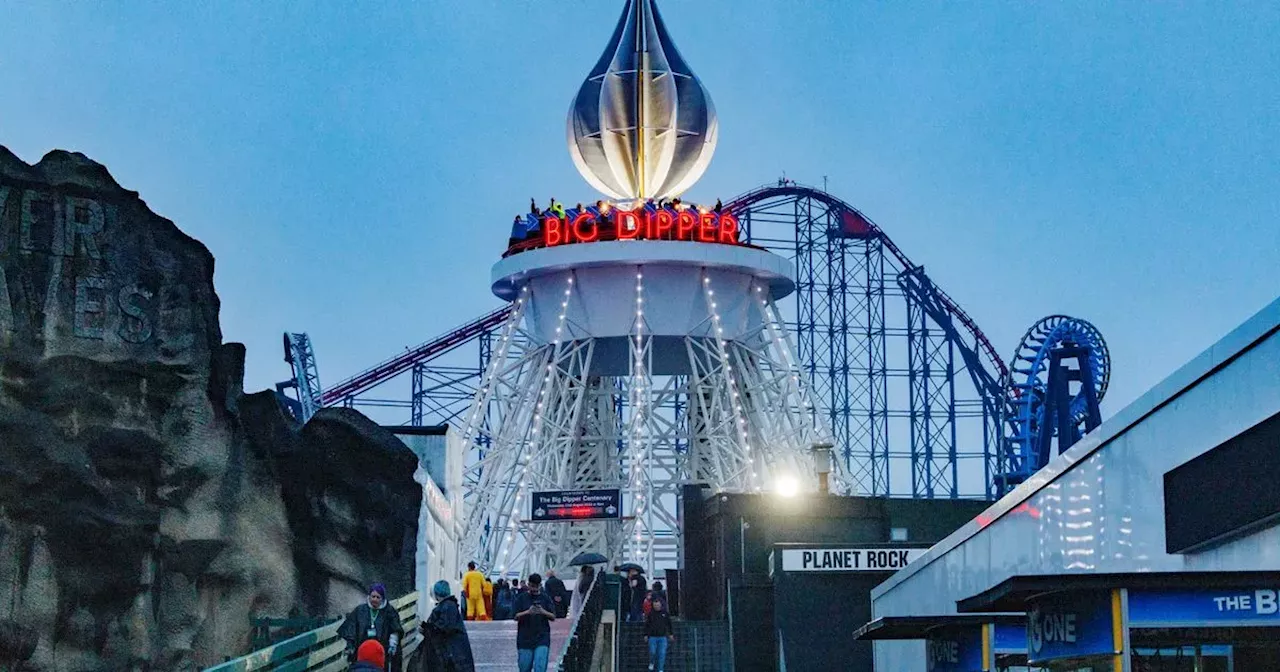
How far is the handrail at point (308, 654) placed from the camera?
17.6 meters

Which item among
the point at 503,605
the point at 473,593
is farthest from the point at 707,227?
the point at 473,593

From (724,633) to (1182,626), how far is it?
83.6 ft

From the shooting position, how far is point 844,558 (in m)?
36.2

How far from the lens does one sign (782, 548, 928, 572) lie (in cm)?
3612

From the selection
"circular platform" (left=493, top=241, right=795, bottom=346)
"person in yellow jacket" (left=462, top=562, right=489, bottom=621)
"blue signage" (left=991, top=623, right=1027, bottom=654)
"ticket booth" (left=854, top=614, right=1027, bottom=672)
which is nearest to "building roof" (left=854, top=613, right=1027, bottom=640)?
"ticket booth" (left=854, top=614, right=1027, bottom=672)

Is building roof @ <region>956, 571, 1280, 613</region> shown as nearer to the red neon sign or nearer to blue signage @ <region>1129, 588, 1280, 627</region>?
blue signage @ <region>1129, 588, 1280, 627</region>

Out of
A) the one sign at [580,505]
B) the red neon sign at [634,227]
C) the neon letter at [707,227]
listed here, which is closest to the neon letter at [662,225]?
the red neon sign at [634,227]

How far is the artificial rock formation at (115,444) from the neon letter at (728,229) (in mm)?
37737

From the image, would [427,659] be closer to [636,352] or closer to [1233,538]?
[1233,538]

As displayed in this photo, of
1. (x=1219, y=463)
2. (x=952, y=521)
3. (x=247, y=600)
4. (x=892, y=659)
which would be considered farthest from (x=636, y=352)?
(x=1219, y=463)

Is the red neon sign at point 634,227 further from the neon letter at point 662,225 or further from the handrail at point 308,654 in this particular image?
the handrail at point 308,654

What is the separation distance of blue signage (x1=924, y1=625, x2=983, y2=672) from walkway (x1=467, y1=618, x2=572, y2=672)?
286 inches

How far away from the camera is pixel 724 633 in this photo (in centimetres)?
3750

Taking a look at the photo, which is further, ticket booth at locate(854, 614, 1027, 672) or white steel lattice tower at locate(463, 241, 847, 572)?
white steel lattice tower at locate(463, 241, 847, 572)
